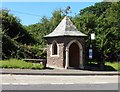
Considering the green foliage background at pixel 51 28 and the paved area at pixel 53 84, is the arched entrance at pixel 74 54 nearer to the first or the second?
the green foliage background at pixel 51 28

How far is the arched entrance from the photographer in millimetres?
32734

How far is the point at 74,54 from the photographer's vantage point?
113ft

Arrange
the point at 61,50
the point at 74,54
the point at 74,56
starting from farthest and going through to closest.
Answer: the point at 74,54
the point at 74,56
the point at 61,50

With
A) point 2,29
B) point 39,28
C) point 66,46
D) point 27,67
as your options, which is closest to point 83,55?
point 66,46

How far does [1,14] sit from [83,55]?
9979mm

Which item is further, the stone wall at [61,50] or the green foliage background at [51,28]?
the green foliage background at [51,28]

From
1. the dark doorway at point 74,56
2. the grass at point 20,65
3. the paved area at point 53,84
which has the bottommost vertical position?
the paved area at point 53,84

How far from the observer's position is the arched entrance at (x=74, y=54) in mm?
32734

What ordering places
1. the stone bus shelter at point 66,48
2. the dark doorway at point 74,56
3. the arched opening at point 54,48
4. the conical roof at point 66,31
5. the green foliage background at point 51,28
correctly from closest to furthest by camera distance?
the stone bus shelter at point 66,48 → the conical roof at point 66,31 → the dark doorway at point 74,56 → the arched opening at point 54,48 → the green foliage background at point 51,28

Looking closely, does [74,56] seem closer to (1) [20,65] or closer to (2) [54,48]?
(2) [54,48]

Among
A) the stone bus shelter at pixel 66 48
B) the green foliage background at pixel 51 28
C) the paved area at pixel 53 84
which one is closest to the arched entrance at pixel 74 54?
the stone bus shelter at pixel 66 48

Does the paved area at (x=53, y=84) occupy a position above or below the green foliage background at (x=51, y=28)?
below

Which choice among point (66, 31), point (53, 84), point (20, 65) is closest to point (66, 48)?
point (66, 31)

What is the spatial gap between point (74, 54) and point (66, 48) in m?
1.97
